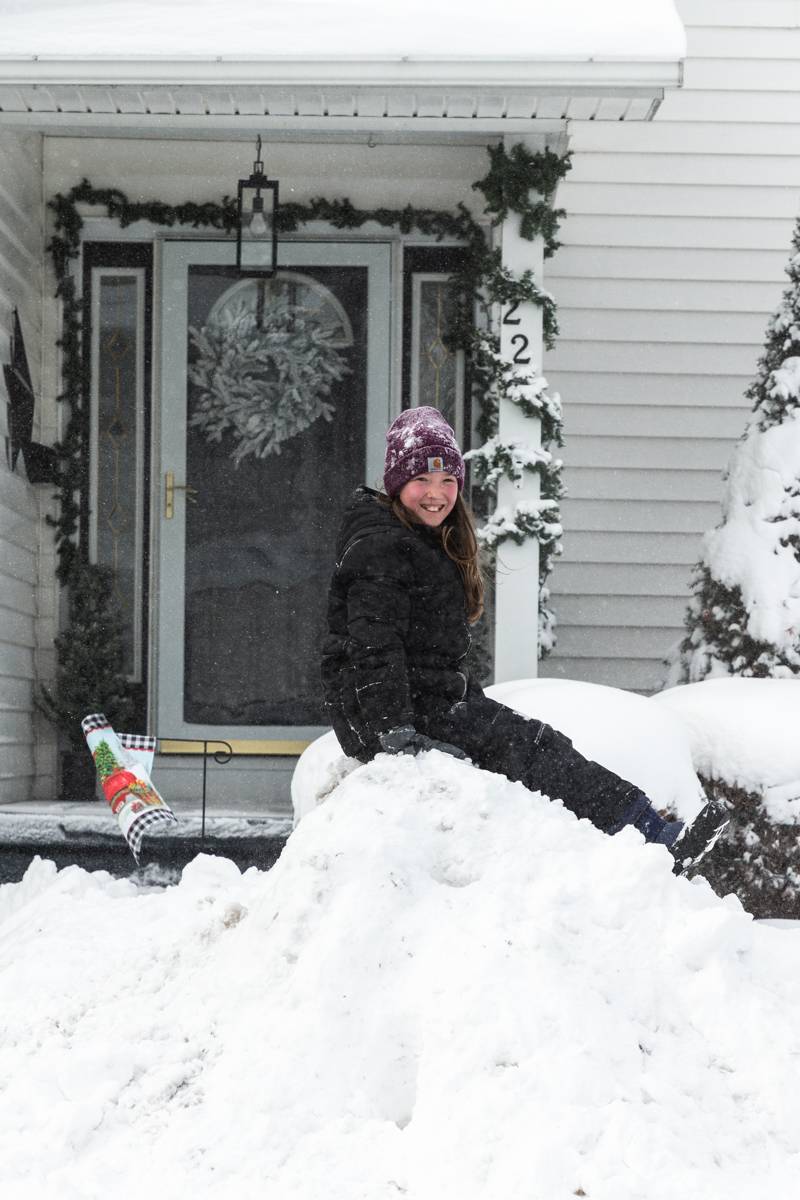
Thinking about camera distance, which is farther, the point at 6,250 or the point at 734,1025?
the point at 6,250

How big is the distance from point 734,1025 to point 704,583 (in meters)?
3.35

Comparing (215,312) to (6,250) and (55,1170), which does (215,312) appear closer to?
(6,250)

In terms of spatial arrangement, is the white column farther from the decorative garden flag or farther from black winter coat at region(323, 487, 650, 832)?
black winter coat at region(323, 487, 650, 832)

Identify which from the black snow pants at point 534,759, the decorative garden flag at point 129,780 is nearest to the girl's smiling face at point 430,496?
the black snow pants at point 534,759

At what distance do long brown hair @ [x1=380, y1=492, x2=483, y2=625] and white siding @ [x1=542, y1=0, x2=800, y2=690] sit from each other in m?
3.51

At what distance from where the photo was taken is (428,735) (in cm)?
363

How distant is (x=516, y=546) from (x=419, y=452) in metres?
2.29

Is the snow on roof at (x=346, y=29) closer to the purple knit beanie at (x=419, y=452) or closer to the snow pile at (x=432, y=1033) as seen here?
the purple knit beanie at (x=419, y=452)

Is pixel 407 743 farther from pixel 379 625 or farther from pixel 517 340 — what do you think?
pixel 517 340

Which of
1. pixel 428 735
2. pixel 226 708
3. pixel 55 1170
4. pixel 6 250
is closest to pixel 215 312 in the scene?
pixel 6 250

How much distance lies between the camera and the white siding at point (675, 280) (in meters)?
7.11

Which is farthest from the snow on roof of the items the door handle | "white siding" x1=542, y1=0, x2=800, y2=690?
the door handle

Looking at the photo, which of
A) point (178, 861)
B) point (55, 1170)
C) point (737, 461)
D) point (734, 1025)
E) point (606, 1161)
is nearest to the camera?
point (606, 1161)

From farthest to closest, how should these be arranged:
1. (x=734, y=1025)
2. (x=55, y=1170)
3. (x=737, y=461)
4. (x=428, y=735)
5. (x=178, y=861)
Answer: (x=737, y=461), (x=178, y=861), (x=428, y=735), (x=734, y=1025), (x=55, y=1170)
